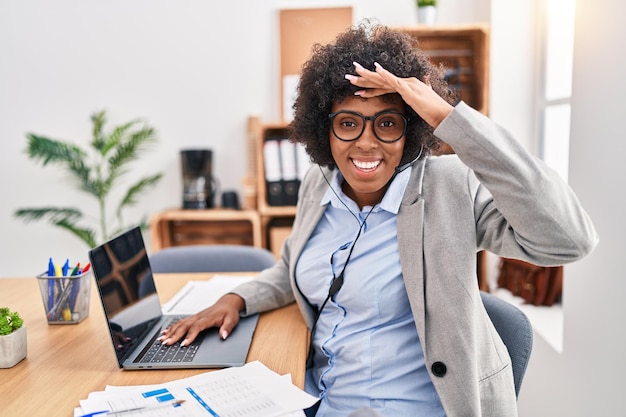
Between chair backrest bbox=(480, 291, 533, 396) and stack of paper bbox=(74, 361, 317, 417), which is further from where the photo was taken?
chair backrest bbox=(480, 291, 533, 396)

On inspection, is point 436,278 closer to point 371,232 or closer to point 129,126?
point 371,232

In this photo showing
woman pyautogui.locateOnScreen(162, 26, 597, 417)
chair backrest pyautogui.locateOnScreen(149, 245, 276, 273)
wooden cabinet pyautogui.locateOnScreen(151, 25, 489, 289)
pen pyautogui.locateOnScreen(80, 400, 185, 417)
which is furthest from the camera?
wooden cabinet pyautogui.locateOnScreen(151, 25, 489, 289)

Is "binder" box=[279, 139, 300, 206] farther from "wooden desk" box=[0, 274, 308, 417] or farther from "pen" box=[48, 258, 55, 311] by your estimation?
"pen" box=[48, 258, 55, 311]

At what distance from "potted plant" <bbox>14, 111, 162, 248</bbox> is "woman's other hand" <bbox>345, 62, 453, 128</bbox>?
2.37m

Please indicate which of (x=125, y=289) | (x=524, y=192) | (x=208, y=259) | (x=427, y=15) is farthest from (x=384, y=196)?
(x=427, y=15)

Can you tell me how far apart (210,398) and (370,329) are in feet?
1.41

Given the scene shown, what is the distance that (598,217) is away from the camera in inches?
60.7

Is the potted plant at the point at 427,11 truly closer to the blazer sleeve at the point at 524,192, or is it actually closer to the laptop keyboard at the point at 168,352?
the blazer sleeve at the point at 524,192

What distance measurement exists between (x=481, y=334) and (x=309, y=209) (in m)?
0.58

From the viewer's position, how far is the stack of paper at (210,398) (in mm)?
904

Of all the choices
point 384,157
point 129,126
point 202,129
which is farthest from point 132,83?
point 384,157

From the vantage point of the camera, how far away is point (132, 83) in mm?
3363

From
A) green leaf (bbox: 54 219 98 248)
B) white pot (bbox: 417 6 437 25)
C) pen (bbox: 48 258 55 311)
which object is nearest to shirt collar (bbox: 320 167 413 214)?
pen (bbox: 48 258 55 311)

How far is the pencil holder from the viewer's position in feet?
4.47
